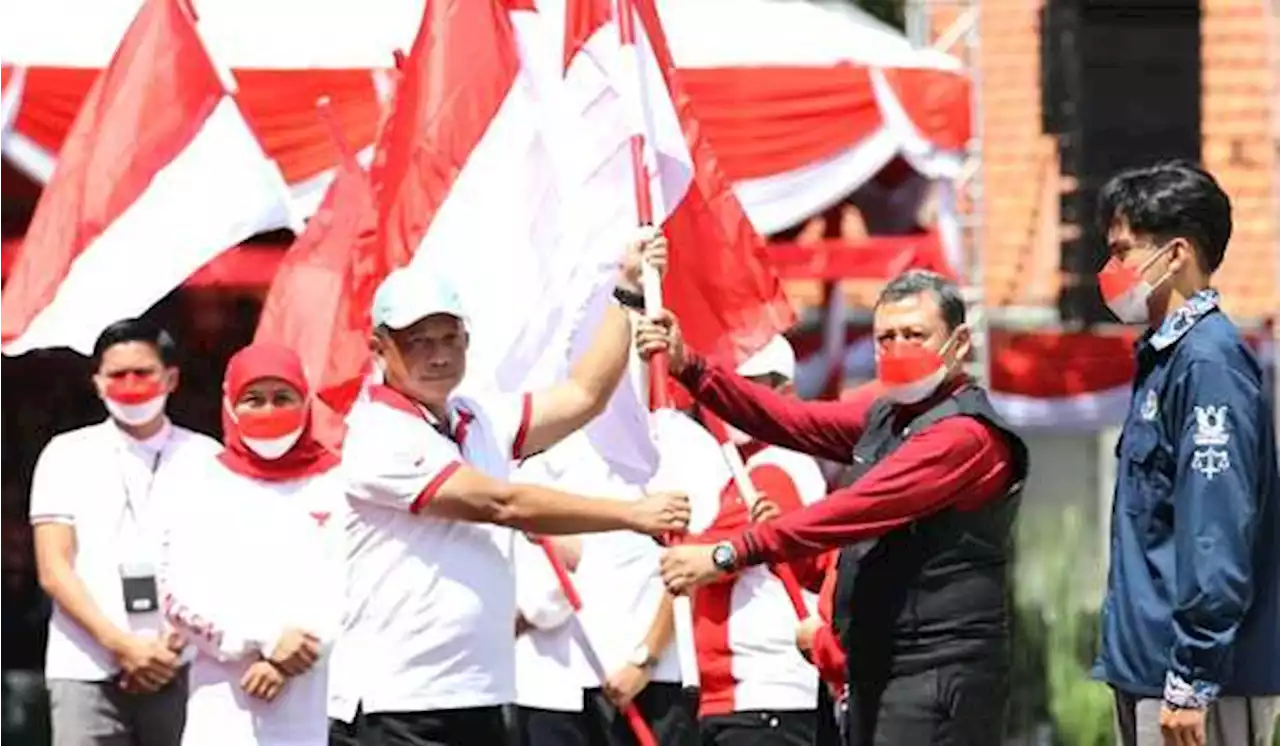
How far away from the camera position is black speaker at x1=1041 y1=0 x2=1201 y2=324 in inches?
682

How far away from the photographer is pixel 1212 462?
27.0 feet

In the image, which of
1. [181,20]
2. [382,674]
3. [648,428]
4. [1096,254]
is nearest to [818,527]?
[382,674]

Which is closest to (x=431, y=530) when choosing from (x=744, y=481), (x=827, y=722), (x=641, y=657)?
(x=744, y=481)

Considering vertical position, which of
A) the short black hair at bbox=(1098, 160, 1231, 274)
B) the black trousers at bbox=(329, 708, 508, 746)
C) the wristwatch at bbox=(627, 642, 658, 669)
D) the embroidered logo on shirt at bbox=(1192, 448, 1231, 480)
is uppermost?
the short black hair at bbox=(1098, 160, 1231, 274)

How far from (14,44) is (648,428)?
4543 millimetres

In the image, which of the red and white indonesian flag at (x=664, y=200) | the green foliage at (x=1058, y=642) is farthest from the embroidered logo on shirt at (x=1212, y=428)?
the green foliage at (x=1058, y=642)

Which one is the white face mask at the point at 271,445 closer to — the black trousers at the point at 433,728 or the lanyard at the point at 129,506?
the lanyard at the point at 129,506

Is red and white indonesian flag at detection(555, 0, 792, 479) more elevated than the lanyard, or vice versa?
red and white indonesian flag at detection(555, 0, 792, 479)

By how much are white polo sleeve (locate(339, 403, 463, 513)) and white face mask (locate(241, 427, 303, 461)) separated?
5.39 ft

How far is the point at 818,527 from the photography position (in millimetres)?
9039

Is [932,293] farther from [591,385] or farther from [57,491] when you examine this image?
[57,491]

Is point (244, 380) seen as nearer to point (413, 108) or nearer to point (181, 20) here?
point (413, 108)

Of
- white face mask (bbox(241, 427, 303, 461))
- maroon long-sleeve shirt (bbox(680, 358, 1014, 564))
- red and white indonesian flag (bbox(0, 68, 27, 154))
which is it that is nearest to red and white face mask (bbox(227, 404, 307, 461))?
white face mask (bbox(241, 427, 303, 461))

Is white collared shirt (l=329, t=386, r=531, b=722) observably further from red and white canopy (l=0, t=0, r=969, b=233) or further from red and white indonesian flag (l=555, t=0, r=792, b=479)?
red and white canopy (l=0, t=0, r=969, b=233)
